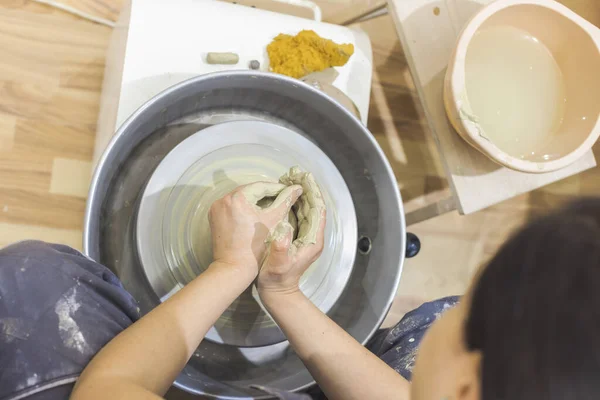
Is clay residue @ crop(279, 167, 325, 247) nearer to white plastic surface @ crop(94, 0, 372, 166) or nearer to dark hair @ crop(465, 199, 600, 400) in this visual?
white plastic surface @ crop(94, 0, 372, 166)

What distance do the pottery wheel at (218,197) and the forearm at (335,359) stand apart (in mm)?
156

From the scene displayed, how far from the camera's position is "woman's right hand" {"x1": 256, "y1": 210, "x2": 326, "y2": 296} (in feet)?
2.28

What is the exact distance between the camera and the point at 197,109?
886 millimetres

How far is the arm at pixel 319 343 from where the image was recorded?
685 mm

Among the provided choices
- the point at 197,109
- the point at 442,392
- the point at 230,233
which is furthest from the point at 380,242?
the point at 442,392

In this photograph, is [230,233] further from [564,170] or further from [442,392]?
[564,170]

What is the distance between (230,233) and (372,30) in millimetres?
986

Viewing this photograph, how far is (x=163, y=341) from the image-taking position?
2.01 feet

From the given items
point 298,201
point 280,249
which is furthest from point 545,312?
point 298,201

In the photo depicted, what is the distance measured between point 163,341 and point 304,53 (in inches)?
22.3

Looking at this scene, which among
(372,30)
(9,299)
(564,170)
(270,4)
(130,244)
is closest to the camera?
(9,299)

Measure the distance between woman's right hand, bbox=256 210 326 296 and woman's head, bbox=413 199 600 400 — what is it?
355 mm

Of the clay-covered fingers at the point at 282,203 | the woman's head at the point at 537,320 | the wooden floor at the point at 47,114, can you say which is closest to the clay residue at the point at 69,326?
the clay-covered fingers at the point at 282,203

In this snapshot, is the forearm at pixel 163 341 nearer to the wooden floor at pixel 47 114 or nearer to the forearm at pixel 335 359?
the forearm at pixel 335 359
